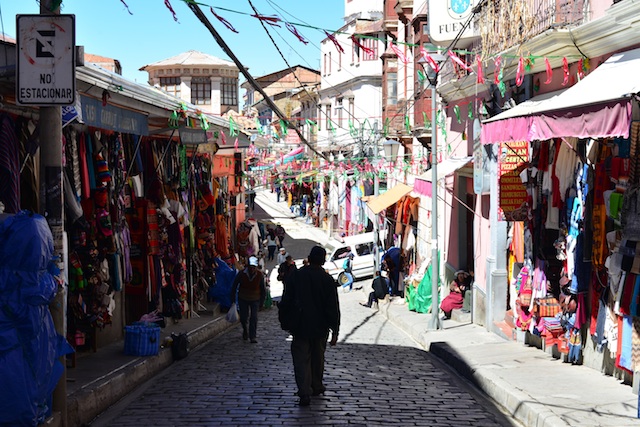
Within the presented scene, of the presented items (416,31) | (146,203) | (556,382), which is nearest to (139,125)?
(146,203)

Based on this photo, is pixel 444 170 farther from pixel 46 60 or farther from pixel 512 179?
pixel 46 60

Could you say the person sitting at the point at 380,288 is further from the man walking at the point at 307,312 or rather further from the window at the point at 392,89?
the man walking at the point at 307,312

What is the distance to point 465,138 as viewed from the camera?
21906 millimetres

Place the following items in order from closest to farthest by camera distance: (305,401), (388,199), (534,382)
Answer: (305,401), (534,382), (388,199)

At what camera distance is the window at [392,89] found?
137 ft

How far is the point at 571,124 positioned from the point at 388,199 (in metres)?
17.7

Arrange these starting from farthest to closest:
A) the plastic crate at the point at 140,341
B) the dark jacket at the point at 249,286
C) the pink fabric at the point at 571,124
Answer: the dark jacket at the point at 249,286
the plastic crate at the point at 140,341
the pink fabric at the point at 571,124

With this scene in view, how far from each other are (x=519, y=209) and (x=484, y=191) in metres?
3.32

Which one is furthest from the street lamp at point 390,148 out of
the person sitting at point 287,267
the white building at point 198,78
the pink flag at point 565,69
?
the pink flag at point 565,69

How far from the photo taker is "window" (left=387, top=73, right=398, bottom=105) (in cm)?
4166

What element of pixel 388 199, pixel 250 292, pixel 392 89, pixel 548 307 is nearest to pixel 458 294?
pixel 388 199

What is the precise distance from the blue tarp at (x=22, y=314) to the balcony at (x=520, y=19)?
8.42 metres

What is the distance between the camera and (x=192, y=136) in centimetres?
1698

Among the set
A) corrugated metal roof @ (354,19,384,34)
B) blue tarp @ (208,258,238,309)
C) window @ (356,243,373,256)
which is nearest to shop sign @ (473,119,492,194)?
blue tarp @ (208,258,238,309)
